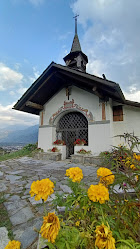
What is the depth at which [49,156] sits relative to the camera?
19.1ft

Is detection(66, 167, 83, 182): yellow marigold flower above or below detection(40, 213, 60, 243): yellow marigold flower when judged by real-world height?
above

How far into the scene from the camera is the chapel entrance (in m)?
5.87

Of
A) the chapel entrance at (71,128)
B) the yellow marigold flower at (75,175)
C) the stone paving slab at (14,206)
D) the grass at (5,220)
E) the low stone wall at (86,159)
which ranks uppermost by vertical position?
the chapel entrance at (71,128)

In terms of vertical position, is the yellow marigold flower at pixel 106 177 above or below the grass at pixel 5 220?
above

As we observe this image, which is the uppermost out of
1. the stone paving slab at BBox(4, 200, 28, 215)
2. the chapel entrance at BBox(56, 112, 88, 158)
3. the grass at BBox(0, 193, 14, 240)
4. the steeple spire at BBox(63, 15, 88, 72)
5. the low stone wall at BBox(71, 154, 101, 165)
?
the steeple spire at BBox(63, 15, 88, 72)

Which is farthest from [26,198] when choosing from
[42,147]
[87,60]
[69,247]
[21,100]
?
[87,60]

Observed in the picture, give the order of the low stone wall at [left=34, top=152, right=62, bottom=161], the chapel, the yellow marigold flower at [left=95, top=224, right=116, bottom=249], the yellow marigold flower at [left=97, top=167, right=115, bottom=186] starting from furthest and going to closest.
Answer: the low stone wall at [left=34, top=152, right=62, bottom=161] < the chapel < the yellow marigold flower at [left=97, top=167, right=115, bottom=186] < the yellow marigold flower at [left=95, top=224, right=116, bottom=249]

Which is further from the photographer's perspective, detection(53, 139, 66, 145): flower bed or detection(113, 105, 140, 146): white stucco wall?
detection(53, 139, 66, 145): flower bed

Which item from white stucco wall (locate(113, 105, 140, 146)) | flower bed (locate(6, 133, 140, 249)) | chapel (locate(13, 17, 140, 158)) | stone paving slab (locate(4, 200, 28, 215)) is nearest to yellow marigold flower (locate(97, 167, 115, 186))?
flower bed (locate(6, 133, 140, 249))

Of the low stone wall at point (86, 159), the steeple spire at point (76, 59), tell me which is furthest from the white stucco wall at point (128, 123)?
the steeple spire at point (76, 59)

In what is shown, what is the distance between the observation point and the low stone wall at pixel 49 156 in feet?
18.5

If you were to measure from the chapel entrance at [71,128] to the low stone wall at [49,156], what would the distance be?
79 centimetres

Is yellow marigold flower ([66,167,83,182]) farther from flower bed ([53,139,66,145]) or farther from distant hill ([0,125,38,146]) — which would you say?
distant hill ([0,125,38,146])

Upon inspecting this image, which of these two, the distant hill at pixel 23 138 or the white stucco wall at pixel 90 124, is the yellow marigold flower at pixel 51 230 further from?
the distant hill at pixel 23 138
